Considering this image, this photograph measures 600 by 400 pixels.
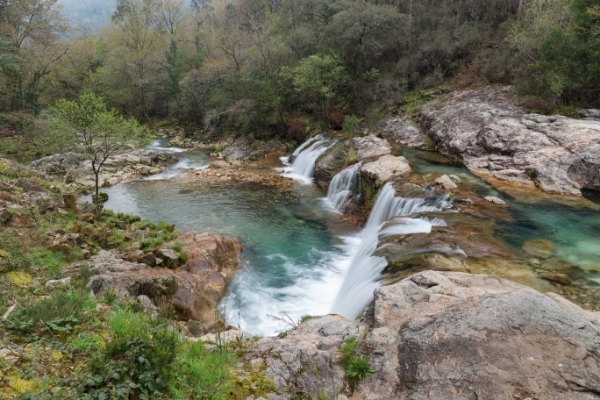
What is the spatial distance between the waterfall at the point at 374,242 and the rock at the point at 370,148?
4.75m

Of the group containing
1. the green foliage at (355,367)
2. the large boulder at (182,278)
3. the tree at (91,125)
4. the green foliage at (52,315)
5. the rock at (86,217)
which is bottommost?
the large boulder at (182,278)

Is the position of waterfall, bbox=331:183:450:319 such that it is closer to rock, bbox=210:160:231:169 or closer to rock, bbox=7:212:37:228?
rock, bbox=7:212:37:228

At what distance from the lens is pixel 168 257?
1113cm

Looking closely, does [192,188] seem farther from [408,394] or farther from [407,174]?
[408,394]

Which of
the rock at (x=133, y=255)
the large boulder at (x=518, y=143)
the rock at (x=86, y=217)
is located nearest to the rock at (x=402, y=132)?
the large boulder at (x=518, y=143)

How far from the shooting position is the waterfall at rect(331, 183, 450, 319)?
8.65 m

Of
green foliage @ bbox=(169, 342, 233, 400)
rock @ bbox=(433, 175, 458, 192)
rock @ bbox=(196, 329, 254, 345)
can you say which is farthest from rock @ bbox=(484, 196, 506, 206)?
green foliage @ bbox=(169, 342, 233, 400)

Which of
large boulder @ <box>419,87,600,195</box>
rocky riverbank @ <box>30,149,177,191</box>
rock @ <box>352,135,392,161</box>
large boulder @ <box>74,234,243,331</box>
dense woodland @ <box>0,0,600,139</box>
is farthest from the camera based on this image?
dense woodland @ <box>0,0,600,139</box>

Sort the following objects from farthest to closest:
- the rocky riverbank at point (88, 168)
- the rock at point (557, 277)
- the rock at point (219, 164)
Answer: the rock at point (219, 164) → the rocky riverbank at point (88, 168) → the rock at point (557, 277)

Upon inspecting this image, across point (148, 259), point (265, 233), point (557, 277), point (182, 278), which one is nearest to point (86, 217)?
point (148, 259)

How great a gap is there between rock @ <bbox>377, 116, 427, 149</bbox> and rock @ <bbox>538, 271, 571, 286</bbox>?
13893mm

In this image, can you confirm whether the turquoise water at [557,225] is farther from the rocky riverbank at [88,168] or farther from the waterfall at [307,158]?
the rocky riverbank at [88,168]

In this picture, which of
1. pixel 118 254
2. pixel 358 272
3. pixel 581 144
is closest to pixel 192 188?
pixel 118 254

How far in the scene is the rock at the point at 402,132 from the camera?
21750mm
